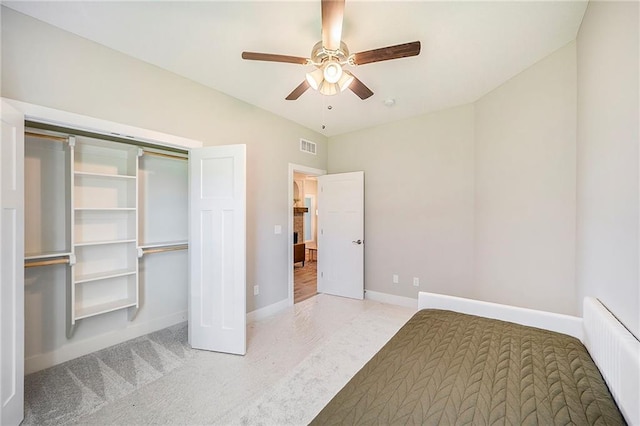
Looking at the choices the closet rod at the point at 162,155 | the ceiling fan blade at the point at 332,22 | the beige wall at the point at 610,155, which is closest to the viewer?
the beige wall at the point at 610,155

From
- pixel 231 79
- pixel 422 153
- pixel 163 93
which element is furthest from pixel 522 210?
pixel 163 93

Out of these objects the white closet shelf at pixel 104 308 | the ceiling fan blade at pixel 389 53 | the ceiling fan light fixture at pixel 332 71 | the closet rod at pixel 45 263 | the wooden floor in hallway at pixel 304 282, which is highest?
the ceiling fan blade at pixel 389 53

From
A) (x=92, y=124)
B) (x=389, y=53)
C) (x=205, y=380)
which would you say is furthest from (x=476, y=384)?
(x=92, y=124)

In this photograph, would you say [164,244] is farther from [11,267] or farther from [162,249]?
[11,267]

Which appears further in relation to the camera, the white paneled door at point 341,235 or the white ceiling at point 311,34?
the white paneled door at point 341,235

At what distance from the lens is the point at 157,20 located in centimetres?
190

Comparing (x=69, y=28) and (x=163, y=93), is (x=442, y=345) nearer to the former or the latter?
(x=163, y=93)

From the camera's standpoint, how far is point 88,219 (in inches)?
103

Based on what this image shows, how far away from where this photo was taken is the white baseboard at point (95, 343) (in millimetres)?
2225

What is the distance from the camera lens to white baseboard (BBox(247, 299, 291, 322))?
331 centimetres

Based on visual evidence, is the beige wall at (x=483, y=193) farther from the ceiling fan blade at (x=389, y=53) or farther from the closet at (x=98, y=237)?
the closet at (x=98, y=237)

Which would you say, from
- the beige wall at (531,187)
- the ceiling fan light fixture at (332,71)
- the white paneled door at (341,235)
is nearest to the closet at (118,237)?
the ceiling fan light fixture at (332,71)

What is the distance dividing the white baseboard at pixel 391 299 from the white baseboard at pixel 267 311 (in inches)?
52.7

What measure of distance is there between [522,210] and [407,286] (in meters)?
1.85
